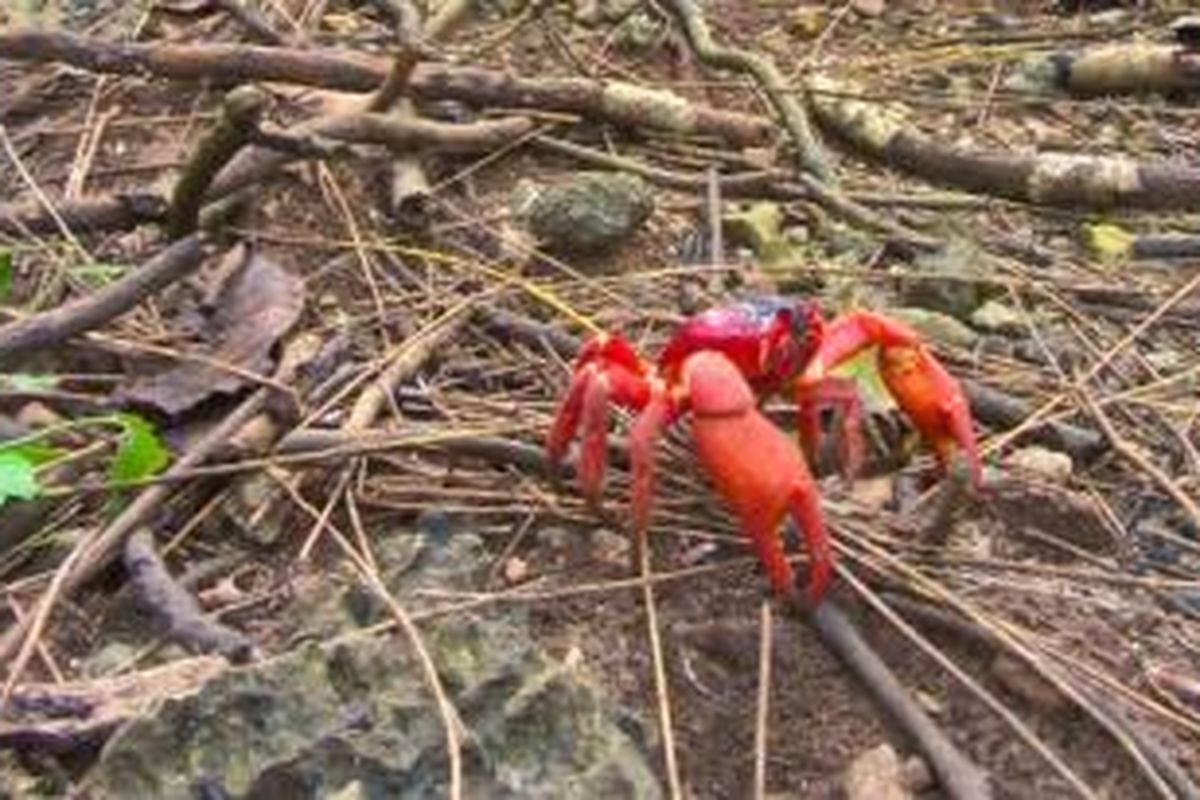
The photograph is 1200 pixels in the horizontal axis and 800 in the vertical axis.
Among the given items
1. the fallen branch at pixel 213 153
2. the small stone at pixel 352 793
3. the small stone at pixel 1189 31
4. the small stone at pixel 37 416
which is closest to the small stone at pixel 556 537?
the small stone at pixel 352 793

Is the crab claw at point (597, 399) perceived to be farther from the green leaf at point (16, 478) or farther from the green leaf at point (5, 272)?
the green leaf at point (5, 272)

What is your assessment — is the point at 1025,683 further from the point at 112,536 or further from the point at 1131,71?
the point at 1131,71

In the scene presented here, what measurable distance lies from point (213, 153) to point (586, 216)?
2.28 ft

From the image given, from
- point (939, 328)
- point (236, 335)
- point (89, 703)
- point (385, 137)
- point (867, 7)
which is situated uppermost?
point (867, 7)

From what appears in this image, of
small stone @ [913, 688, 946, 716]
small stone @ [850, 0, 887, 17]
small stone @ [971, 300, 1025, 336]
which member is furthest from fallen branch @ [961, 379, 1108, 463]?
small stone @ [850, 0, 887, 17]

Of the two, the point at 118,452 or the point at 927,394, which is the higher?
the point at 927,394

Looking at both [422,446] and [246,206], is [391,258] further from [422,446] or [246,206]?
[422,446]

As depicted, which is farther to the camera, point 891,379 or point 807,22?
point 807,22

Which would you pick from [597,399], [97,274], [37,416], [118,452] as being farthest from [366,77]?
[597,399]

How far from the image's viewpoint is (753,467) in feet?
7.91

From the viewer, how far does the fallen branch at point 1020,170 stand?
3857 mm

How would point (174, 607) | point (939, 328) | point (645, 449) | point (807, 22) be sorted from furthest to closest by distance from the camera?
point (807, 22), point (939, 328), point (174, 607), point (645, 449)

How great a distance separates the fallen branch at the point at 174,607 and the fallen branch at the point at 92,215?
963 mm

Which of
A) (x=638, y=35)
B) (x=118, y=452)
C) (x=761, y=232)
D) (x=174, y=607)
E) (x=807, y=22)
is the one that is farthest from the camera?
(x=807, y=22)
